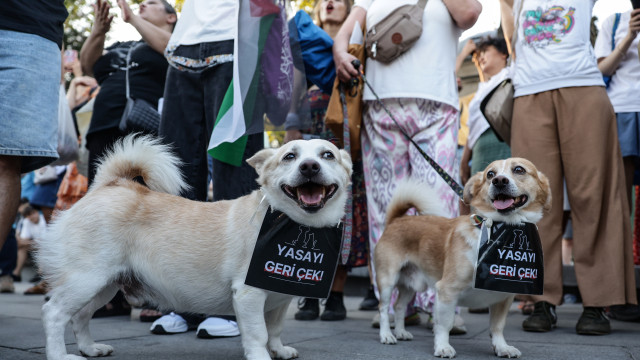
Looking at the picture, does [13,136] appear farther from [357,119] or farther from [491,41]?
[491,41]

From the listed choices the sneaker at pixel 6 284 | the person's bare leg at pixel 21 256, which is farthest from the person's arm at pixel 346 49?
the person's bare leg at pixel 21 256

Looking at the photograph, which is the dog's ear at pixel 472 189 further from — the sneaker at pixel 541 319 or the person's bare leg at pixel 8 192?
the person's bare leg at pixel 8 192

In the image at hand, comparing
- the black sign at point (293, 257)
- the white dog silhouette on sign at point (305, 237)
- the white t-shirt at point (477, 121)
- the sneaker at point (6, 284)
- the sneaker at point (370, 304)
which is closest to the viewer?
the black sign at point (293, 257)

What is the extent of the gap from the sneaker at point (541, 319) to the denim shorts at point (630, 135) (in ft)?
4.98

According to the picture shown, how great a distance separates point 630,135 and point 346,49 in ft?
8.04

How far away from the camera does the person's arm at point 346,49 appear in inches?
149

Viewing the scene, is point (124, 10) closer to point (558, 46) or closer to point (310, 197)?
point (310, 197)

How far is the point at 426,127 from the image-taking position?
382 cm

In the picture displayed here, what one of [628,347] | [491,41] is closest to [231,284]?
[628,347]

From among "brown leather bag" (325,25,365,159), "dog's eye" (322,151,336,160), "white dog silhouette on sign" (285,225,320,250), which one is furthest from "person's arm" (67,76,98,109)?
"white dog silhouette on sign" (285,225,320,250)

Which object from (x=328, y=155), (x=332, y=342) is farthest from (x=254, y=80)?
(x=332, y=342)

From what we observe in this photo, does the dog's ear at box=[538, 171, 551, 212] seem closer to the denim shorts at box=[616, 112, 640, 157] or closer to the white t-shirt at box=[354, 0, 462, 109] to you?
the white t-shirt at box=[354, 0, 462, 109]

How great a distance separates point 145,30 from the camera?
3.75m

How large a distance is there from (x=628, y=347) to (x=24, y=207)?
35.5 feet
